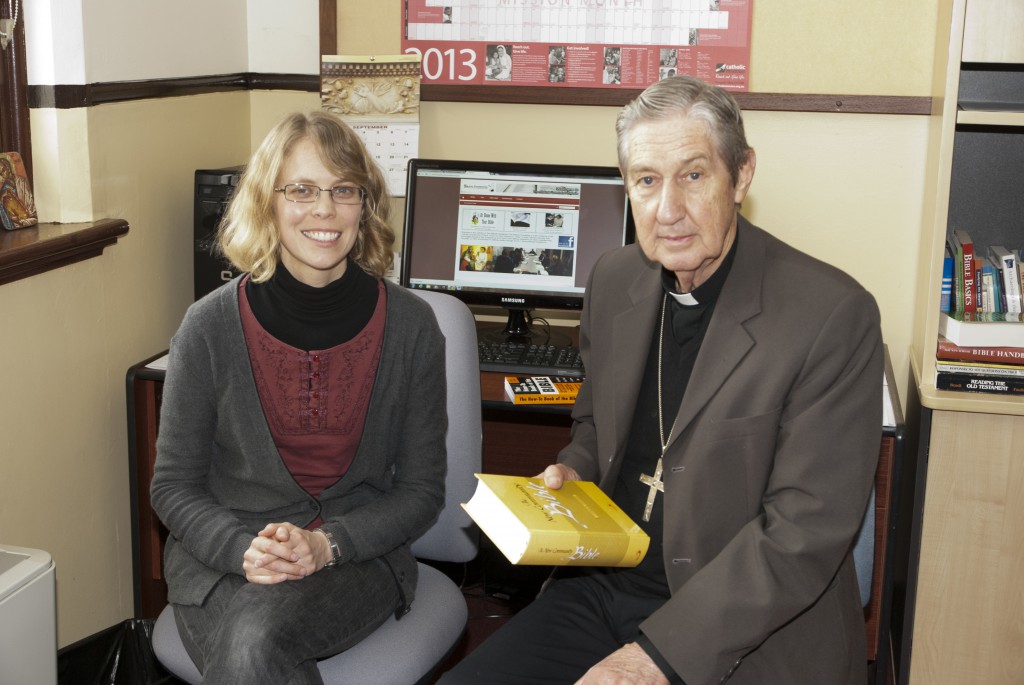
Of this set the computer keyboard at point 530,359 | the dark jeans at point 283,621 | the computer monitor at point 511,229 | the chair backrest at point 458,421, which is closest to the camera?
the dark jeans at point 283,621

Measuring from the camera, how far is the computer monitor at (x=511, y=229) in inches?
104

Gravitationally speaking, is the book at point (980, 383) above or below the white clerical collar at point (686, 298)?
below

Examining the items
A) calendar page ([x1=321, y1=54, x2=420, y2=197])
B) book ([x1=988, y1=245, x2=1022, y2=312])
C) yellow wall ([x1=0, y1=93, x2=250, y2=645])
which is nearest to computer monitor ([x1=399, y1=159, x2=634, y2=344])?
calendar page ([x1=321, y1=54, x2=420, y2=197])

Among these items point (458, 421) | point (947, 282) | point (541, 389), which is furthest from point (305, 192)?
point (947, 282)

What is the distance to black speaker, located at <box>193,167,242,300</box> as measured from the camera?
2.65 metres

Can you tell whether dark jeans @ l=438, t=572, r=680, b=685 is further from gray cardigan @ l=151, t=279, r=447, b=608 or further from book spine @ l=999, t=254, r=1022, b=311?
book spine @ l=999, t=254, r=1022, b=311

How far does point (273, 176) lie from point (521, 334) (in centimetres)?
99

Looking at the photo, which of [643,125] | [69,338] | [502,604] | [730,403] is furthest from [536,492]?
[502,604]

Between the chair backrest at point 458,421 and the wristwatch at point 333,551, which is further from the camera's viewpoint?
the chair backrest at point 458,421

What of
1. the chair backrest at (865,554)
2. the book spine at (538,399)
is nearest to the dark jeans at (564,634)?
the chair backrest at (865,554)

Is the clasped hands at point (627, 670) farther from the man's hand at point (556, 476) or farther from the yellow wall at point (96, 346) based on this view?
the yellow wall at point (96, 346)

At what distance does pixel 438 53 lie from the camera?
9.46ft

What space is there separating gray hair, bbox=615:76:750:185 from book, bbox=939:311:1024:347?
93 cm

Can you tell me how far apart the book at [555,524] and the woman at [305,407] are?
11.0 inches
